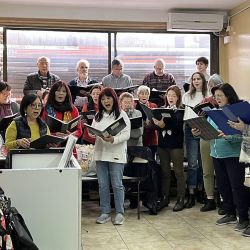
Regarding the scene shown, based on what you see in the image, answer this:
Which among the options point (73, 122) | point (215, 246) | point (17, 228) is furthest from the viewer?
point (73, 122)

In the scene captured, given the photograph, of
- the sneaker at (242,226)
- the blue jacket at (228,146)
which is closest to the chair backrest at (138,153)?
the blue jacket at (228,146)

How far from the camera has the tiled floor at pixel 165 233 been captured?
3.58m

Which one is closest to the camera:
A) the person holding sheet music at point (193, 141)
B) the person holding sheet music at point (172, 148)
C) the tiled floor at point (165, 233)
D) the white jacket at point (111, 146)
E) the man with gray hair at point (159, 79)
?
the tiled floor at point (165, 233)

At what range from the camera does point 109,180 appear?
4.34 m

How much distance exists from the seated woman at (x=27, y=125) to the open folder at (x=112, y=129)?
44cm

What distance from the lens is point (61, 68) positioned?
670cm

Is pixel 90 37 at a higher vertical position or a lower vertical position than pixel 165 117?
higher

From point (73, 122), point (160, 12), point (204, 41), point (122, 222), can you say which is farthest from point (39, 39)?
point (122, 222)

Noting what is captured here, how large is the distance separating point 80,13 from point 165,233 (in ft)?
12.4

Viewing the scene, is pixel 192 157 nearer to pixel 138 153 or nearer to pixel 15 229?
pixel 138 153

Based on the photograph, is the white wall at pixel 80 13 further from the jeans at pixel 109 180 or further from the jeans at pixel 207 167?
the jeans at pixel 109 180

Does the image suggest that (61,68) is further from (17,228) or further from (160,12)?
(17,228)

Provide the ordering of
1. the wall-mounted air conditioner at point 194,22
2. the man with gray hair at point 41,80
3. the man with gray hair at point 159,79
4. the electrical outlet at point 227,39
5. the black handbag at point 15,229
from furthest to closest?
the electrical outlet at point 227,39, the wall-mounted air conditioner at point 194,22, the man with gray hair at point 159,79, the man with gray hair at point 41,80, the black handbag at point 15,229

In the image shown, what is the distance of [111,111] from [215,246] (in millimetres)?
1546
